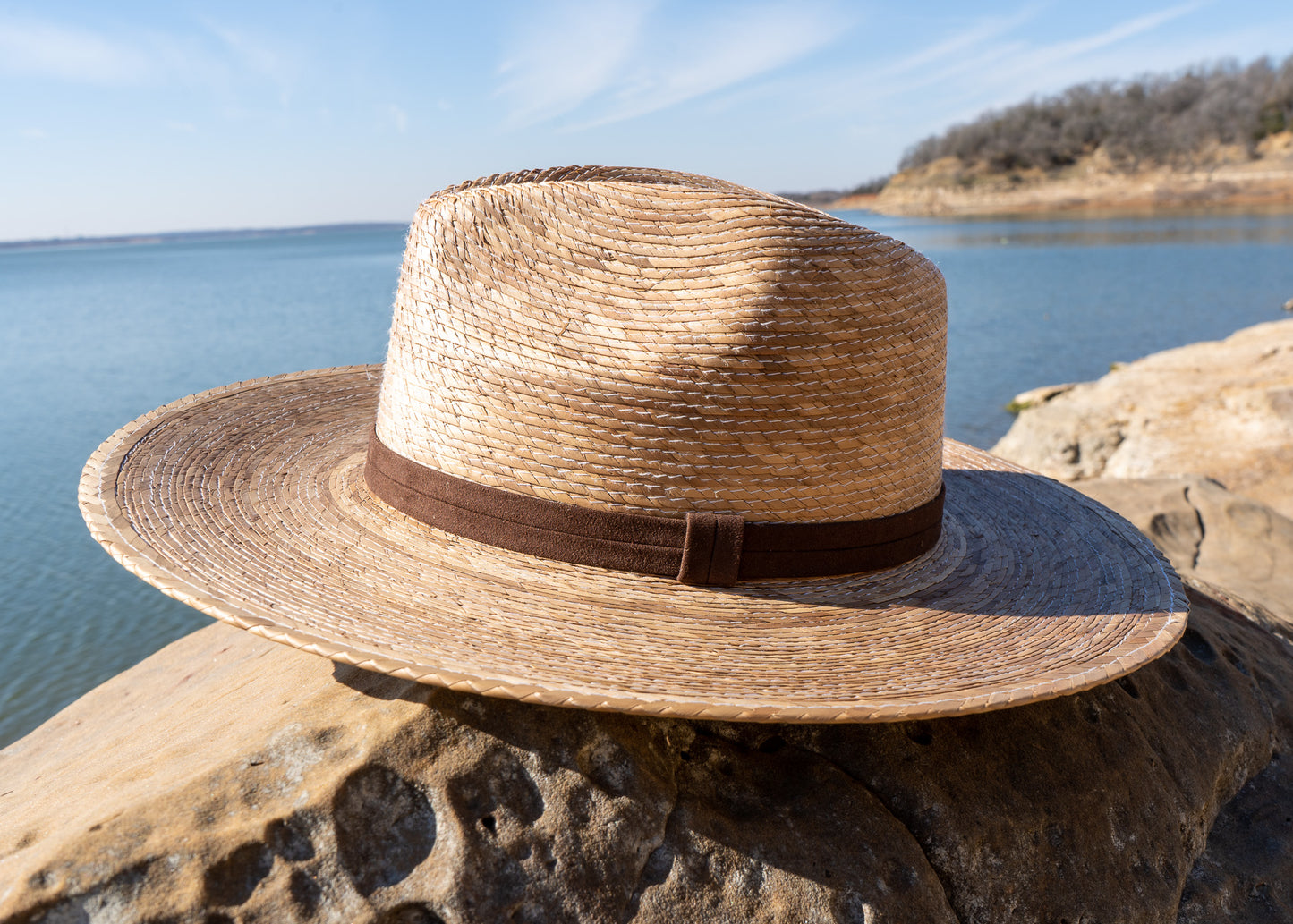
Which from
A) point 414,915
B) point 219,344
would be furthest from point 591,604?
point 219,344

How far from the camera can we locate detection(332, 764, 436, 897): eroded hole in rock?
1775mm

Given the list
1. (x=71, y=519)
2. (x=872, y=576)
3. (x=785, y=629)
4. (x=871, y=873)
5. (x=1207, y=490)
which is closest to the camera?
(x=871, y=873)

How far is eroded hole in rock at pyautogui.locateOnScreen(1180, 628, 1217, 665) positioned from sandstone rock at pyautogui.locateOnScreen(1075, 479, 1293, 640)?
4.20ft

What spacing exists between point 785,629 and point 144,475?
1800 mm

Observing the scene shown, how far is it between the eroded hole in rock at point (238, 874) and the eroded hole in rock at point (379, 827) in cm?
14

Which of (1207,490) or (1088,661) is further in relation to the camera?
(1207,490)

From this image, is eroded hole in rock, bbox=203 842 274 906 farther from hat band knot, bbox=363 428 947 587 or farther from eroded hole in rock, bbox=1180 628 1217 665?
eroded hole in rock, bbox=1180 628 1217 665

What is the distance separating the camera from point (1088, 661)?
211cm

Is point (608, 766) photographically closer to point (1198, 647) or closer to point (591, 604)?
point (591, 604)

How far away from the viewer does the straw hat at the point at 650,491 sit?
202cm

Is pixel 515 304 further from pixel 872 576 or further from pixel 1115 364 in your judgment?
pixel 1115 364

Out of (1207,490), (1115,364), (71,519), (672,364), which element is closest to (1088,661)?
(672,364)

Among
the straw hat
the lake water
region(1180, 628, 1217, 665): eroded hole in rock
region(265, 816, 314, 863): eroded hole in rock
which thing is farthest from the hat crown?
the lake water

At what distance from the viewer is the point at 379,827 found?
1.84 metres
